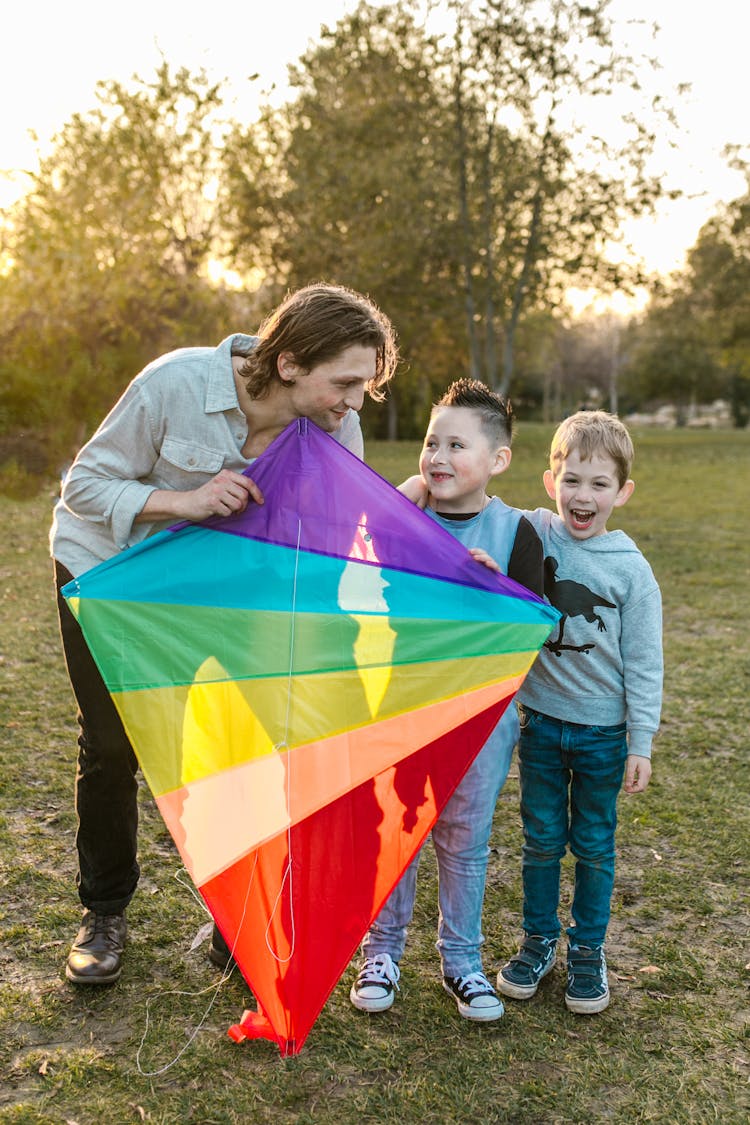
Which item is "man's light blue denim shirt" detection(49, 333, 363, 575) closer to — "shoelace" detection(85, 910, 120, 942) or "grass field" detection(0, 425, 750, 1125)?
"shoelace" detection(85, 910, 120, 942)

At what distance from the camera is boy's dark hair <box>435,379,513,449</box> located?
117 inches

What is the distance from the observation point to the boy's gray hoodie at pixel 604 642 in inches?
→ 117

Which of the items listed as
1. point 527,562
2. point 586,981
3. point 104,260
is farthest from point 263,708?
point 104,260

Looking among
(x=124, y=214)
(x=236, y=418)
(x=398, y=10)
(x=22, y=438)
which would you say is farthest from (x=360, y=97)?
(x=236, y=418)

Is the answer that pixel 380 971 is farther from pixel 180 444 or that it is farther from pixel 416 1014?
pixel 180 444

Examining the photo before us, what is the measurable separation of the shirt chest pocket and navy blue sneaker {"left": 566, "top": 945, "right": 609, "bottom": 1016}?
5.72 ft

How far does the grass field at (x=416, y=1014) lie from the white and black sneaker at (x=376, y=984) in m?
0.04

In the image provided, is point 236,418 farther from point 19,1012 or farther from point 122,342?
point 122,342

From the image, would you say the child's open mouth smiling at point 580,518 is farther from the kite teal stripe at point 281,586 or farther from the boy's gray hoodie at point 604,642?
the kite teal stripe at point 281,586

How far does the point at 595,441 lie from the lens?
299 centimetres

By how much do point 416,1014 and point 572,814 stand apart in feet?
2.34

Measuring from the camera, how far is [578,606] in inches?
119

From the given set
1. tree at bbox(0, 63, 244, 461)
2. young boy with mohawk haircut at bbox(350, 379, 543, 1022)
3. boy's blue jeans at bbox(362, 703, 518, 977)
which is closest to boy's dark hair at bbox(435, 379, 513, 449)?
young boy with mohawk haircut at bbox(350, 379, 543, 1022)

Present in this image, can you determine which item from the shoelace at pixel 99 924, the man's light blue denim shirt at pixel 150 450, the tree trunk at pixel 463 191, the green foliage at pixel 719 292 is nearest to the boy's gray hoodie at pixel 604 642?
the man's light blue denim shirt at pixel 150 450
